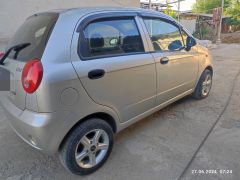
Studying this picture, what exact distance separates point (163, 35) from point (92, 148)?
5.89 feet

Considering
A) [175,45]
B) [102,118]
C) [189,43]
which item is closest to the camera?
[102,118]

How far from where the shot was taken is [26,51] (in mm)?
2123

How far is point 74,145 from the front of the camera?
2111 millimetres

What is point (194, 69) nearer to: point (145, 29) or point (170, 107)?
point (170, 107)

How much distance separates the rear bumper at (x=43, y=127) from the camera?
6.17ft

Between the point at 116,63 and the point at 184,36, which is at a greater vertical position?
the point at 184,36

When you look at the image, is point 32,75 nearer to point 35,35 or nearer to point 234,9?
point 35,35

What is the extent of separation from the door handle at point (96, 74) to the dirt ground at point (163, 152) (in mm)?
1022

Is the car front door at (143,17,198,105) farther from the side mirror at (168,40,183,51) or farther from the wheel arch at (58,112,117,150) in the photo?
the wheel arch at (58,112,117,150)

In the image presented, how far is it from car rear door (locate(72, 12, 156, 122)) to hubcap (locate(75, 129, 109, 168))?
31 cm

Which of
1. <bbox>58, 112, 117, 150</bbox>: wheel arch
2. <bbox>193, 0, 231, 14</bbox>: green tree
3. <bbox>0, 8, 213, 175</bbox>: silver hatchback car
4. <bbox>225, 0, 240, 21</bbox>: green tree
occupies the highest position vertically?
<bbox>193, 0, 231, 14</bbox>: green tree

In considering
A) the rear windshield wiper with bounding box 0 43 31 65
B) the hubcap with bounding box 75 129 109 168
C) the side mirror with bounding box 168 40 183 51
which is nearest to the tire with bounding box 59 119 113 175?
the hubcap with bounding box 75 129 109 168

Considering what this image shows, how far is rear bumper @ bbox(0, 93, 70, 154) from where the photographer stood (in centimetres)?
188

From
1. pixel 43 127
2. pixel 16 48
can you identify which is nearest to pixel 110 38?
pixel 16 48
